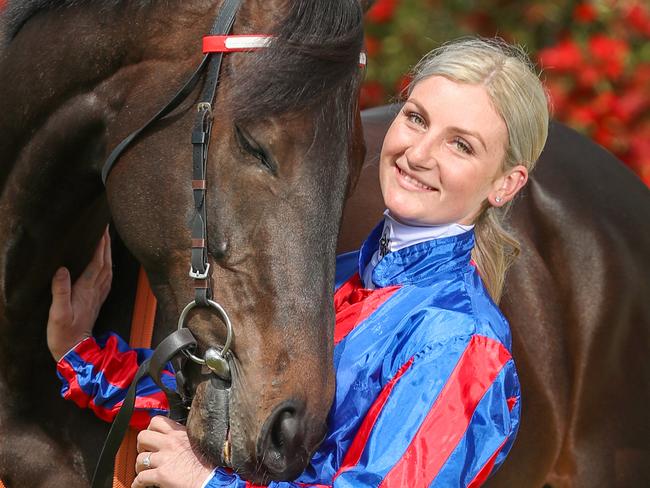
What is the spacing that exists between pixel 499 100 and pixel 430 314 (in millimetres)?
470

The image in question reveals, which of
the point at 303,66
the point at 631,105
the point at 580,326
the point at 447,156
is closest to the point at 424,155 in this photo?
the point at 447,156

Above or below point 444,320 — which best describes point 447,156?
above

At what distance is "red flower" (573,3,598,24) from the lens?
4.39m

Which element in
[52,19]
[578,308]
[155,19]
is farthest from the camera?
[578,308]

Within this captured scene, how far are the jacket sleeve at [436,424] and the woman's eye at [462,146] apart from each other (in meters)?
0.40

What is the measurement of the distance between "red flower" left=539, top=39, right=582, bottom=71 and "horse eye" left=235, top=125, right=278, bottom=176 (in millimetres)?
2832

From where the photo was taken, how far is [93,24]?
190cm

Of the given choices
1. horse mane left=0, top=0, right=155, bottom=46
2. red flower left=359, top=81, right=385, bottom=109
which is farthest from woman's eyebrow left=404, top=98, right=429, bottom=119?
red flower left=359, top=81, right=385, bottom=109

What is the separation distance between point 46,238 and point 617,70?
301 cm

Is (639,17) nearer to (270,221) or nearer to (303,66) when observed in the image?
(303,66)

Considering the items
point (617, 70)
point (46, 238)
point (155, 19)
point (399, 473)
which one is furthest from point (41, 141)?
point (617, 70)

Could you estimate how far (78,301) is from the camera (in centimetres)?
218

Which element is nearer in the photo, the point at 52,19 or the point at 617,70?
the point at 52,19

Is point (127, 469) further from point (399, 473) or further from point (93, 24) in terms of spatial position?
point (93, 24)
